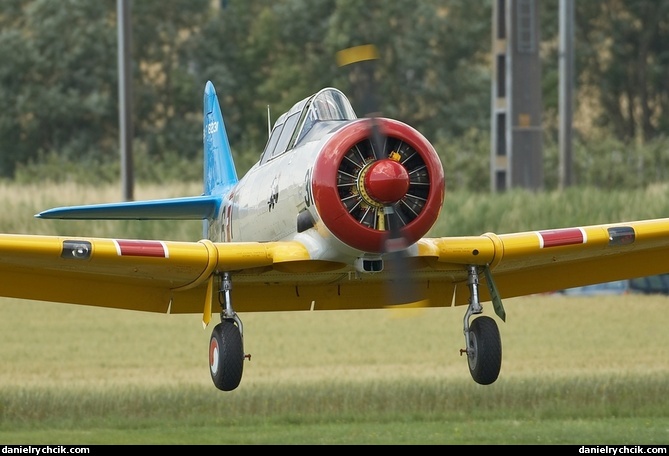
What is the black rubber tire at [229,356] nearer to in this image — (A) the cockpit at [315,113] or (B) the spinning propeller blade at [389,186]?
(B) the spinning propeller blade at [389,186]

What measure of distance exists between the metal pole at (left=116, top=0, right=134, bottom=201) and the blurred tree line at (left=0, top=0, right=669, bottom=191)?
61.4 feet

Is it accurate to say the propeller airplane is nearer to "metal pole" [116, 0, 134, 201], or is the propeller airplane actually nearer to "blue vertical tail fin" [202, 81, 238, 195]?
"blue vertical tail fin" [202, 81, 238, 195]

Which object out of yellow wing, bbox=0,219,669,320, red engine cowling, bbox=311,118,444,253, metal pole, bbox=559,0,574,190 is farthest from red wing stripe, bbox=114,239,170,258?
metal pole, bbox=559,0,574,190

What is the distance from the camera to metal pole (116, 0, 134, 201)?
1097 inches

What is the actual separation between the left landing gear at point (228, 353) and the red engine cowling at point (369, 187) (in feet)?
3.89

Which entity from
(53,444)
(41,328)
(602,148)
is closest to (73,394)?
(53,444)

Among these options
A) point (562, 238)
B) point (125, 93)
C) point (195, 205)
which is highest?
point (125, 93)

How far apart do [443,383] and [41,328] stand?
8908 mm

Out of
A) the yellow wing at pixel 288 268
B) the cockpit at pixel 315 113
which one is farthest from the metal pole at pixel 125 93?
the cockpit at pixel 315 113

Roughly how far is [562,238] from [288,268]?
236cm

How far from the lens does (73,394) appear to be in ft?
76.3

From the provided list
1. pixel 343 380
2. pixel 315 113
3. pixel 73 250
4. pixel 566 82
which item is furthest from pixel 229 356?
pixel 566 82

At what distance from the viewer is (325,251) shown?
425 inches

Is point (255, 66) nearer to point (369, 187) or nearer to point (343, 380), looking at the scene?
point (343, 380)
